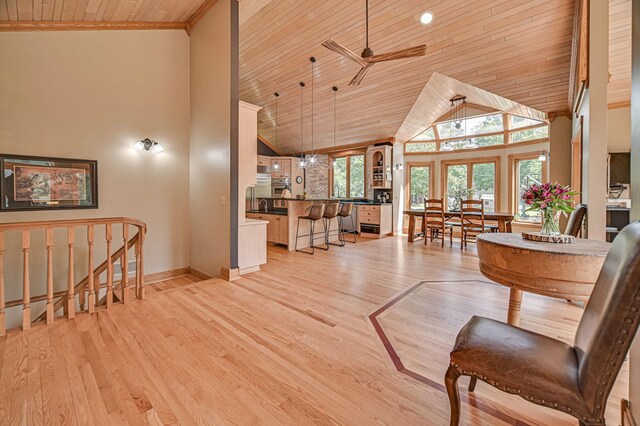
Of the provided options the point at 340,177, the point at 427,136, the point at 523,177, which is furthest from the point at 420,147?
the point at 523,177

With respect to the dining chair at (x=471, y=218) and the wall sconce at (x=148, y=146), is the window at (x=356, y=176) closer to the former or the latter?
the dining chair at (x=471, y=218)

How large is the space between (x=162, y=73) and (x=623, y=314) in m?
5.41

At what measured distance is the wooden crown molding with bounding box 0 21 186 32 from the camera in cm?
326

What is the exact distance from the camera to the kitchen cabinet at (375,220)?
7.52 m

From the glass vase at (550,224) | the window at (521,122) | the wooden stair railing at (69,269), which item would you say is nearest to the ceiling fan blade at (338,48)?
the glass vase at (550,224)

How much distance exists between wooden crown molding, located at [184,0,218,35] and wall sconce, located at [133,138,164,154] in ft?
6.36

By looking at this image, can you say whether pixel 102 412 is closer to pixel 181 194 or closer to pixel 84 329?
pixel 84 329

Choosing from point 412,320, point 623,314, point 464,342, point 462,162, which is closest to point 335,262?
point 412,320

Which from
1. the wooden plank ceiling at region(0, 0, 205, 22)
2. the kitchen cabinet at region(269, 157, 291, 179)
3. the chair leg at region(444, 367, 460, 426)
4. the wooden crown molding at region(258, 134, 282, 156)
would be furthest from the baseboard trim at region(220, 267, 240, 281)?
the wooden crown molding at region(258, 134, 282, 156)

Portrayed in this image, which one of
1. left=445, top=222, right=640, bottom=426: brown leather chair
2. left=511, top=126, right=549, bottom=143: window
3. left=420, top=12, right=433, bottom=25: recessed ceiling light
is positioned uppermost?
left=420, top=12, right=433, bottom=25: recessed ceiling light

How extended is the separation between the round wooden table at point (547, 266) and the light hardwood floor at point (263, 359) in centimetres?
68

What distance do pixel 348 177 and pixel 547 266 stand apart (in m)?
7.78

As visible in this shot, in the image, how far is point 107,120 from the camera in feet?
12.7

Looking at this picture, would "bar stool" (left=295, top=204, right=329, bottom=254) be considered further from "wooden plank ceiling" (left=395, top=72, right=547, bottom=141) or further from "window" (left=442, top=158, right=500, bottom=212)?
"window" (left=442, top=158, right=500, bottom=212)
